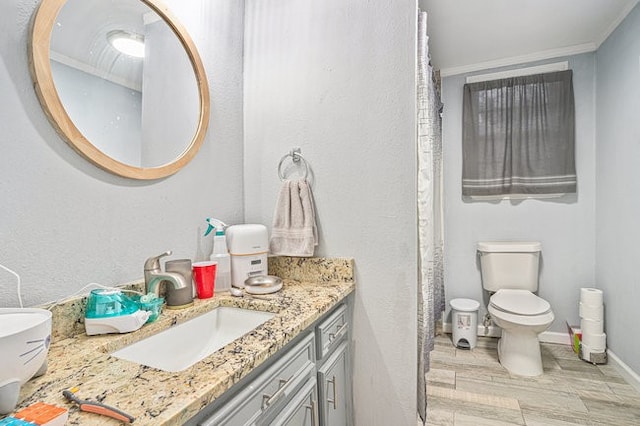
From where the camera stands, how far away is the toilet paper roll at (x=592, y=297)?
7.39ft

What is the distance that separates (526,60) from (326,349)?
285 centimetres

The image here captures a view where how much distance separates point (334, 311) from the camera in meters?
1.29

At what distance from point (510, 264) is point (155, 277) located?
8.44ft

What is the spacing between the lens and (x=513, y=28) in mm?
2240

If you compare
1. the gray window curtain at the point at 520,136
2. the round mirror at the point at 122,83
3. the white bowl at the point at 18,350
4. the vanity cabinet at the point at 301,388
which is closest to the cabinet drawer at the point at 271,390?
the vanity cabinet at the point at 301,388

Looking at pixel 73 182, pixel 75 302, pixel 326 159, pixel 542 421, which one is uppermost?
pixel 326 159

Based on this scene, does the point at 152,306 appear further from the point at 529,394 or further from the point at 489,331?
the point at 489,331

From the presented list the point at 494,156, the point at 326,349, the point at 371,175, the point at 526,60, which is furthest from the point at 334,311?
the point at 526,60

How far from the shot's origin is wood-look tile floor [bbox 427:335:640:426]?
1706 mm

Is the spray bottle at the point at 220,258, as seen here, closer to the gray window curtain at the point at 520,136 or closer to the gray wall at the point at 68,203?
the gray wall at the point at 68,203

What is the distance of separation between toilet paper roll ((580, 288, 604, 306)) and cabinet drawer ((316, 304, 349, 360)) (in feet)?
6.63

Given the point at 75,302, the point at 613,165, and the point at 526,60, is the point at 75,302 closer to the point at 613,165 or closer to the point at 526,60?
the point at 613,165

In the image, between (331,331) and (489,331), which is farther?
(489,331)

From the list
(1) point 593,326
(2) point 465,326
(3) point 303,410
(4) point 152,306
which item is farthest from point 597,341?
(4) point 152,306
